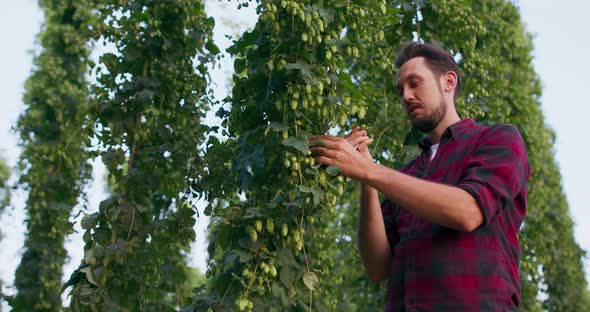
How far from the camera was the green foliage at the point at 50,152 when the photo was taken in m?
8.66

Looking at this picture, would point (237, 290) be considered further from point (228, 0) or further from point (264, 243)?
point (228, 0)

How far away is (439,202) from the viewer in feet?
6.74

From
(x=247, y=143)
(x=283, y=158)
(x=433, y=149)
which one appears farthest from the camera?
(x=247, y=143)

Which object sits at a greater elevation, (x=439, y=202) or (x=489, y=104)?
(x=489, y=104)

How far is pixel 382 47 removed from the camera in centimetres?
549

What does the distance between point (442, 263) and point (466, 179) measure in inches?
10.6

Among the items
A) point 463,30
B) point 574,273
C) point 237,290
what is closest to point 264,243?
point 237,290

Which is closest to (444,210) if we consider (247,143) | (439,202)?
(439,202)

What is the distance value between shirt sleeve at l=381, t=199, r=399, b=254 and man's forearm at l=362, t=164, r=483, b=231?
489mm

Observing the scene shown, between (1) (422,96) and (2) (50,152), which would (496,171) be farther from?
(2) (50,152)

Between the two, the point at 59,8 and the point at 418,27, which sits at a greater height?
the point at 59,8

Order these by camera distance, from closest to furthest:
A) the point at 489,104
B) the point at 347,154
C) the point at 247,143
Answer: the point at 347,154 → the point at 247,143 → the point at 489,104

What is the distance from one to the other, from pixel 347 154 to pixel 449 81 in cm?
56

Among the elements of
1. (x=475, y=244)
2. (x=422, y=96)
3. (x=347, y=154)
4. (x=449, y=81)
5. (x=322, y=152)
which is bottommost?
(x=475, y=244)
